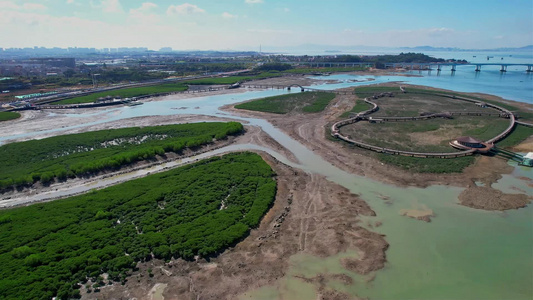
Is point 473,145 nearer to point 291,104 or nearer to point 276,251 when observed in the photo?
point 276,251

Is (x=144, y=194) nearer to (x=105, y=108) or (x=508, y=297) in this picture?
(x=508, y=297)

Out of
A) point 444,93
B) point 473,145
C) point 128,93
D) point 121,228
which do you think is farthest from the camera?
point 128,93

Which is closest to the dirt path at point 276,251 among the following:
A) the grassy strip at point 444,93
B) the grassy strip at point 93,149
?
the grassy strip at point 93,149

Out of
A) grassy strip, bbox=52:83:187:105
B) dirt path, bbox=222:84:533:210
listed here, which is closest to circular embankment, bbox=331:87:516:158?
dirt path, bbox=222:84:533:210

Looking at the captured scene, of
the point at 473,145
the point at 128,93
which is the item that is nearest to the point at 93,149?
the point at 128,93

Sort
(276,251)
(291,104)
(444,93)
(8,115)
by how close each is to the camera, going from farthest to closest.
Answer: (444,93) → (291,104) → (8,115) → (276,251)

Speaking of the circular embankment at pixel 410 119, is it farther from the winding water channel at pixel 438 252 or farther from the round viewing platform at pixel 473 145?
the winding water channel at pixel 438 252

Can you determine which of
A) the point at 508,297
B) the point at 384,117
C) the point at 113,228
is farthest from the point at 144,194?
the point at 384,117
